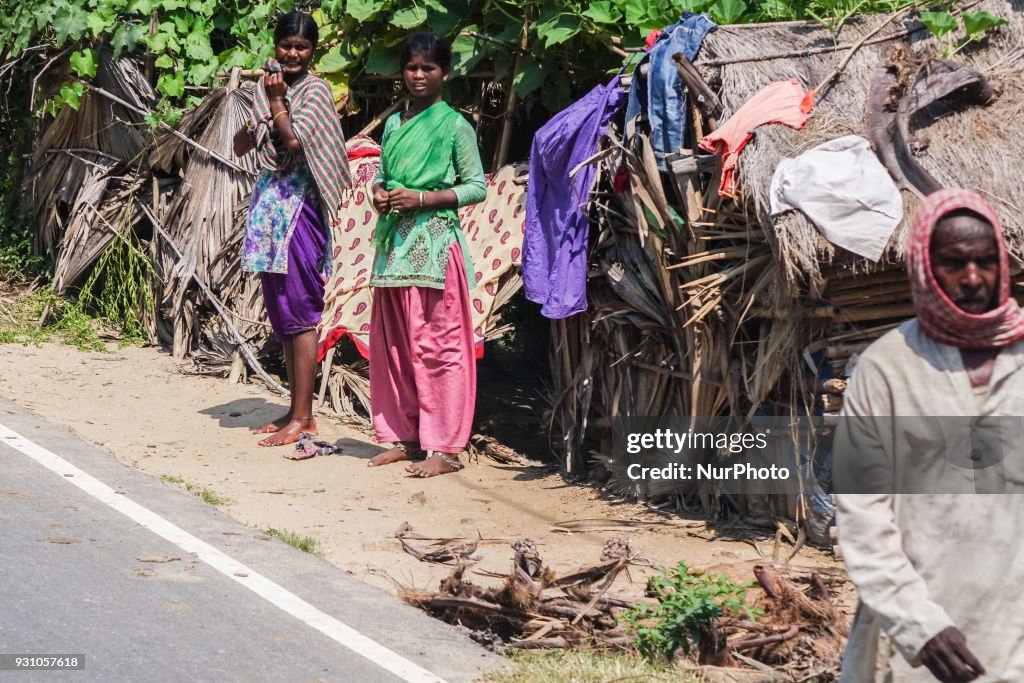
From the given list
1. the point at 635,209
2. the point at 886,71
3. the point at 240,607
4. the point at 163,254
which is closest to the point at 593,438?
the point at 635,209

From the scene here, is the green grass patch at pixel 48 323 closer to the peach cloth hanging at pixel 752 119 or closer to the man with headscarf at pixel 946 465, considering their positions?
the peach cloth hanging at pixel 752 119

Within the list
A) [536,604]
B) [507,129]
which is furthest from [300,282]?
[536,604]

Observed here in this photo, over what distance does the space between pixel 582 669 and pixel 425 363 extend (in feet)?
9.08

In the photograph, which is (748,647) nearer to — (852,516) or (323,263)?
(852,516)

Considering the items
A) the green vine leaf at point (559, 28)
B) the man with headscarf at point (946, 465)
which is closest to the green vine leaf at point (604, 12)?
the green vine leaf at point (559, 28)

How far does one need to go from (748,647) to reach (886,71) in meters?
2.90

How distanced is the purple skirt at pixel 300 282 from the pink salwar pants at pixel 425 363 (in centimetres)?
33

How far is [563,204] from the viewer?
6.68 m

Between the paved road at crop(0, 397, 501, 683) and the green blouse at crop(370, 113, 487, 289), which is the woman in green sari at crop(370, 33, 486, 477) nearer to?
the green blouse at crop(370, 113, 487, 289)

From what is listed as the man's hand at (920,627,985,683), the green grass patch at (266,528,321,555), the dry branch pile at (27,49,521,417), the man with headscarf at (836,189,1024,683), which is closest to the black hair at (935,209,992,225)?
the man with headscarf at (836,189,1024,683)

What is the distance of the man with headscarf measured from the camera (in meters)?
2.65

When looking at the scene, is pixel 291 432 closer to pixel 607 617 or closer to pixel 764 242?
pixel 764 242

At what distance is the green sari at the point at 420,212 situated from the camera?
638cm

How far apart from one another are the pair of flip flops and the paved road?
38.2 inches
